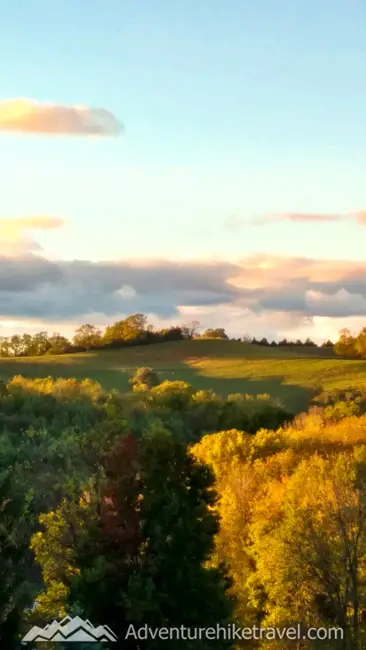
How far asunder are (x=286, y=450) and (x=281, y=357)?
308 feet

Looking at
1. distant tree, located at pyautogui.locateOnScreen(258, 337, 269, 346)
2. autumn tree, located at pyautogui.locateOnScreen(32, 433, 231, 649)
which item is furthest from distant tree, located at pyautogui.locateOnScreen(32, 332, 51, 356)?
autumn tree, located at pyautogui.locateOnScreen(32, 433, 231, 649)

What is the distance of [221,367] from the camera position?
518 feet

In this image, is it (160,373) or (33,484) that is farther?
(160,373)

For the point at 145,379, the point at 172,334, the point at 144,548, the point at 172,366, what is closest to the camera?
A: the point at 144,548

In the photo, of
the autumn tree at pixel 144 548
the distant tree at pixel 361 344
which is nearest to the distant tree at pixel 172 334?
the distant tree at pixel 361 344

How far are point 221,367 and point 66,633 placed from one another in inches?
5157

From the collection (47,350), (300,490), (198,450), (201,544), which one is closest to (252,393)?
(47,350)

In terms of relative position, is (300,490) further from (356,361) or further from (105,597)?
(356,361)

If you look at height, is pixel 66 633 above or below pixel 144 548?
below

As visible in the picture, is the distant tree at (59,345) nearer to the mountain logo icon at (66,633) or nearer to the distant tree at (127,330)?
the distant tree at (127,330)

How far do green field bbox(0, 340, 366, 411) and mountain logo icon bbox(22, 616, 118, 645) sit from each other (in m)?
103

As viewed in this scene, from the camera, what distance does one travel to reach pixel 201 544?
122 ft

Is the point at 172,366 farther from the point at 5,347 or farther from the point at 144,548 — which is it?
the point at 144,548

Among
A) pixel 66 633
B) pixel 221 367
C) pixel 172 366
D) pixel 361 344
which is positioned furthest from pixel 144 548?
pixel 361 344
